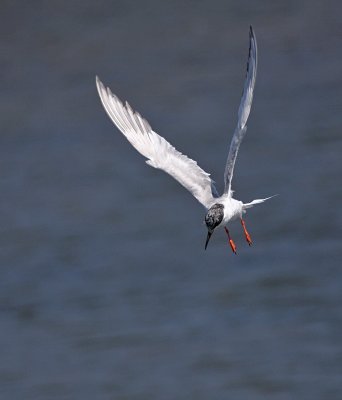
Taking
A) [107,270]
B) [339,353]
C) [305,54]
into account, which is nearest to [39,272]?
[107,270]

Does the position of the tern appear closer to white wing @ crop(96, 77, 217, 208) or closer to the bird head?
white wing @ crop(96, 77, 217, 208)

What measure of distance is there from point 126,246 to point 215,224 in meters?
7.29

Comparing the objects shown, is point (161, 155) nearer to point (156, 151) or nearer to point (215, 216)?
point (156, 151)

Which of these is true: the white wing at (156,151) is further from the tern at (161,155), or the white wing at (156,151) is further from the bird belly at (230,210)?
the bird belly at (230,210)

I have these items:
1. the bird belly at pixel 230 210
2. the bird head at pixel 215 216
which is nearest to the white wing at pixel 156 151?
the bird belly at pixel 230 210

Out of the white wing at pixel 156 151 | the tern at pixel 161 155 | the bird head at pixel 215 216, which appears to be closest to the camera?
the bird head at pixel 215 216

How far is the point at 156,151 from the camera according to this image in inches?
632

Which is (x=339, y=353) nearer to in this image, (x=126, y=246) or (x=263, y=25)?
(x=126, y=246)

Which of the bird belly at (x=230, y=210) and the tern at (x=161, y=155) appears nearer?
the bird belly at (x=230, y=210)

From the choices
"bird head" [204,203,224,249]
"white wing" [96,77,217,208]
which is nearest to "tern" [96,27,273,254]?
"white wing" [96,77,217,208]

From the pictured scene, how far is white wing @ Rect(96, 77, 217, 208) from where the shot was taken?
1567 cm

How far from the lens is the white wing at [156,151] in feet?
51.4

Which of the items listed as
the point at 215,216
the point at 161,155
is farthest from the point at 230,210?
the point at 161,155

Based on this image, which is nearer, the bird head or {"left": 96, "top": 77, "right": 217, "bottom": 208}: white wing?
the bird head
